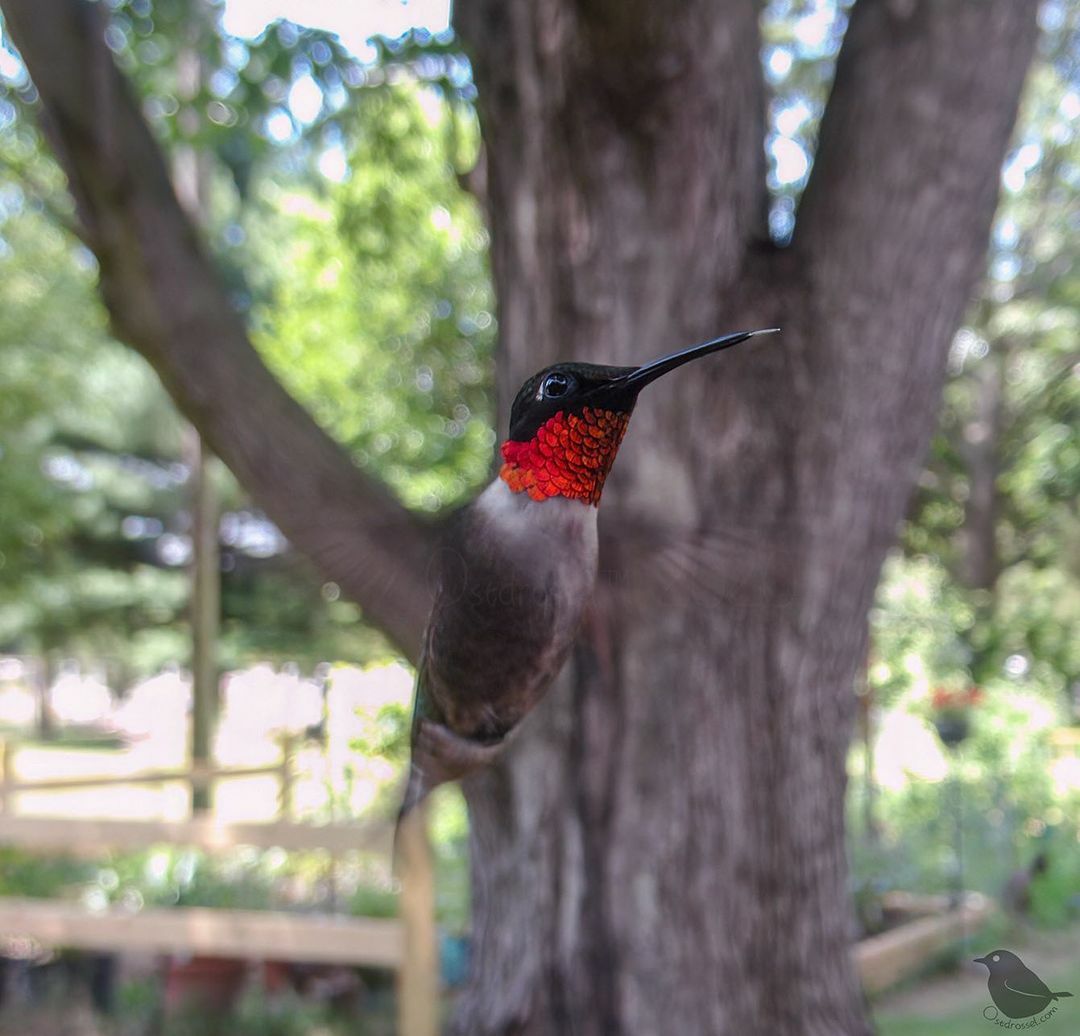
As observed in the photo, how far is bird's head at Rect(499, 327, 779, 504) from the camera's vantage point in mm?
303

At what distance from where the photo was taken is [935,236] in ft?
5.17

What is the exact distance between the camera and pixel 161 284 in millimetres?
1542

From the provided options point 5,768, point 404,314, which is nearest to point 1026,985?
point 404,314

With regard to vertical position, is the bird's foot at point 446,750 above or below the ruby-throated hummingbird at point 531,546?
below

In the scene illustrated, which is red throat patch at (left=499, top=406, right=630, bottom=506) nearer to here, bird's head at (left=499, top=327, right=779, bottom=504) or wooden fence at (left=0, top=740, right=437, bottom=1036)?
bird's head at (left=499, top=327, right=779, bottom=504)

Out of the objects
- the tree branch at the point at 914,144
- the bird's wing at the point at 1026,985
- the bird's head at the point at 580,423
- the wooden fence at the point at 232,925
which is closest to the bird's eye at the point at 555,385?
the bird's head at the point at 580,423

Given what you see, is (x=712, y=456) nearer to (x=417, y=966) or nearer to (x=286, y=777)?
(x=286, y=777)

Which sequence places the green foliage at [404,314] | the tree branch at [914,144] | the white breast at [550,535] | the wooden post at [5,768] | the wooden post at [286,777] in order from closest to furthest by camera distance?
the white breast at [550,535] < the wooden post at [286,777] < the green foliage at [404,314] < the tree branch at [914,144] < the wooden post at [5,768]

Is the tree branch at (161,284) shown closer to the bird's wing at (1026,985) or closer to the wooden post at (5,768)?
the bird's wing at (1026,985)

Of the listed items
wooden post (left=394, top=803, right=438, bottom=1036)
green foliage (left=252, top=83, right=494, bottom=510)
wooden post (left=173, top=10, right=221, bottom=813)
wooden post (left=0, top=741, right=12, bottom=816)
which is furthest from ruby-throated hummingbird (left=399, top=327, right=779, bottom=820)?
wooden post (left=0, top=741, right=12, bottom=816)

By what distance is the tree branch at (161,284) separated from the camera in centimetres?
98

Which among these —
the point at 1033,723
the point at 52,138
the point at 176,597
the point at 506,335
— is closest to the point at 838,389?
the point at 506,335

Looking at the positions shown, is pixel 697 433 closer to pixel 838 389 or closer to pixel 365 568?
pixel 838 389

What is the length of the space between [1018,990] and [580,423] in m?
0.38
